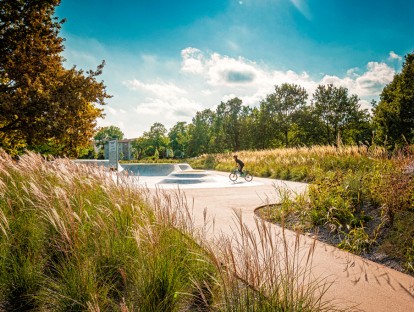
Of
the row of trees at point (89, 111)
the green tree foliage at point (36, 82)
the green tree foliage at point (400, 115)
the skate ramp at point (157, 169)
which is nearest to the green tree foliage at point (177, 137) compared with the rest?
the row of trees at point (89, 111)

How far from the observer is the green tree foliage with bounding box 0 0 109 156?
1096cm

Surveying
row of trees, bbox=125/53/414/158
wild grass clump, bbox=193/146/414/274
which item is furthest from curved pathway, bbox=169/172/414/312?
row of trees, bbox=125/53/414/158

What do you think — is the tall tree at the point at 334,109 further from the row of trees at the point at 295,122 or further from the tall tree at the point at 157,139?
the tall tree at the point at 157,139

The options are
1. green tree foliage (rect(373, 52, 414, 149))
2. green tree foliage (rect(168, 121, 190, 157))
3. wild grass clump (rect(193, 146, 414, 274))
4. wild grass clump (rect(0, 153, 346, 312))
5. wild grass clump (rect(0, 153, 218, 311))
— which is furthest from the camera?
green tree foliage (rect(168, 121, 190, 157))

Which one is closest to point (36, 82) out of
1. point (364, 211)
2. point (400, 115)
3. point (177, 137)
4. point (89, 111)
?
point (89, 111)

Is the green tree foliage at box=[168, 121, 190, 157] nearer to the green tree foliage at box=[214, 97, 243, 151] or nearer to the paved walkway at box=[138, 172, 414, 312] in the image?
the green tree foliage at box=[214, 97, 243, 151]

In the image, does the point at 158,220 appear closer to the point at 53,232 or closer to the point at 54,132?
the point at 53,232

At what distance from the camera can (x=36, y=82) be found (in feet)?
36.3

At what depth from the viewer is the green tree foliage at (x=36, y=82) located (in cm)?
1096

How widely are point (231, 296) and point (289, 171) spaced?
47.9ft

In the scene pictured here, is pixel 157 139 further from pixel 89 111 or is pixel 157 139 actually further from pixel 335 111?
pixel 89 111

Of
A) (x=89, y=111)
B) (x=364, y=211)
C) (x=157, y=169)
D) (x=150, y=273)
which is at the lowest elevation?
(x=157, y=169)

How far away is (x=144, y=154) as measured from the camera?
74500 mm

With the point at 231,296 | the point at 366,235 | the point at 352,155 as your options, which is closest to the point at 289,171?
the point at 352,155
